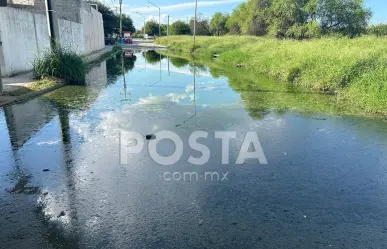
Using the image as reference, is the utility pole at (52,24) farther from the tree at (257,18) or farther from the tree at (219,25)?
the tree at (219,25)

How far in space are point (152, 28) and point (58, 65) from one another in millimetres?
90005

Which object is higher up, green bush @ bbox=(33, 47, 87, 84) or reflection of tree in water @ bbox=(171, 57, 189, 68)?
green bush @ bbox=(33, 47, 87, 84)

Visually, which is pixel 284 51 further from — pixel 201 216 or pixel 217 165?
pixel 201 216

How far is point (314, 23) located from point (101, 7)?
35816 millimetres

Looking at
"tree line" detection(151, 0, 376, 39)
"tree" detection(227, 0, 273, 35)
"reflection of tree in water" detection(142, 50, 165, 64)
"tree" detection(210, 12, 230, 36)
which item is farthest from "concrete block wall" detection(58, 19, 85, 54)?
"tree" detection(210, 12, 230, 36)

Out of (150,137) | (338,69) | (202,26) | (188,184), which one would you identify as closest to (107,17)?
(202,26)

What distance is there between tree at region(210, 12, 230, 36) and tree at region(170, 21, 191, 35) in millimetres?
8698

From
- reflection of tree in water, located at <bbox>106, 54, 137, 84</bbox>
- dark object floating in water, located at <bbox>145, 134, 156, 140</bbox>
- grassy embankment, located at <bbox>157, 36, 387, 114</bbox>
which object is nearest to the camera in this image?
dark object floating in water, located at <bbox>145, 134, 156, 140</bbox>

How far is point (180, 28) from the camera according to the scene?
7569 centimetres

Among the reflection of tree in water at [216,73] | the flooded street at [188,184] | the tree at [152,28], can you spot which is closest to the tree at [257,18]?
the reflection of tree in water at [216,73]

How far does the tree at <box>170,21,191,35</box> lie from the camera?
75.3 metres

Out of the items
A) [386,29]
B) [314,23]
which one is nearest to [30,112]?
[314,23]

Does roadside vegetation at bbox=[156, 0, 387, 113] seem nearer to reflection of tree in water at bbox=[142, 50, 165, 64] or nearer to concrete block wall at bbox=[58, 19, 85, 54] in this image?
reflection of tree in water at bbox=[142, 50, 165, 64]

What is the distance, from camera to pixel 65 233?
2.81 m
